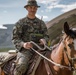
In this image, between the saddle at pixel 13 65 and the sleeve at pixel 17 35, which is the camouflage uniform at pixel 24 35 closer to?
the sleeve at pixel 17 35

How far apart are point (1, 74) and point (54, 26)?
7.65 m

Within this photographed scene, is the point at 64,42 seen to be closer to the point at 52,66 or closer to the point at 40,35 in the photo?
the point at 52,66

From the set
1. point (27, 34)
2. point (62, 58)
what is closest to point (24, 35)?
point (27, 34)

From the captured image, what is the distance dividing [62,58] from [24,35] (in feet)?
4.58

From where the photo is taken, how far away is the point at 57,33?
51.8 ft

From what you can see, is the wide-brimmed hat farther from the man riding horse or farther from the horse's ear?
the horse's ear

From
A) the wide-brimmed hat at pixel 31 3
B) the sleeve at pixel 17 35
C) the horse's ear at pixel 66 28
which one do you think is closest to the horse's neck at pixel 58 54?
the horse's ear at pixel 66 28

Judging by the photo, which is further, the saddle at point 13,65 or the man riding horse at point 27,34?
the man riding horse at point 27,34

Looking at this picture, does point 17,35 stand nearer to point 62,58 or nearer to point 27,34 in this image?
point 27,34

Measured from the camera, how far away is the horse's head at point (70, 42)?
6.04 m

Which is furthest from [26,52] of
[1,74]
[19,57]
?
[1,74]

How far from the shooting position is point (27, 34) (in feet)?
24.9

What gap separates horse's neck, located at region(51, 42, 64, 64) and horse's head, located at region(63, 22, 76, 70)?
249mm

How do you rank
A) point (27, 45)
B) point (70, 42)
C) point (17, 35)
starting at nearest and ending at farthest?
point (70, 42), point (27, 45), point (17, 35)
